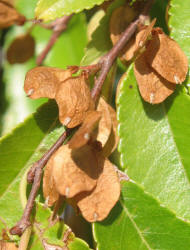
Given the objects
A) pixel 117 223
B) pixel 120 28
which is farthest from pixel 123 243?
pixel 120 28

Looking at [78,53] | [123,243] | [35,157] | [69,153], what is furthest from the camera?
[78,53]

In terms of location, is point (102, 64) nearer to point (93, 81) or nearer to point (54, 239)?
point (93, 81)

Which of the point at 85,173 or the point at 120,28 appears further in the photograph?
the point at 120,28

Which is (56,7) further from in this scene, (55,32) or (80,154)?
(55,32)


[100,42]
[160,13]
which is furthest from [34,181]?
[160,13]

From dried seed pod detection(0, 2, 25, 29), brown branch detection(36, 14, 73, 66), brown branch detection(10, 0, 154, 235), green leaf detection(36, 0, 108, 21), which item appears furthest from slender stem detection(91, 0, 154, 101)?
brown branch detection(36, 14, 73, 66)

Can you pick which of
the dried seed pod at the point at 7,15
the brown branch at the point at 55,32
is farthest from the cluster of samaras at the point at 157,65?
the brown branch at the point at 55,32

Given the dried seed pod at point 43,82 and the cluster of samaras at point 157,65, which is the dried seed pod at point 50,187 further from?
the cluster of samaras at point 157,65
